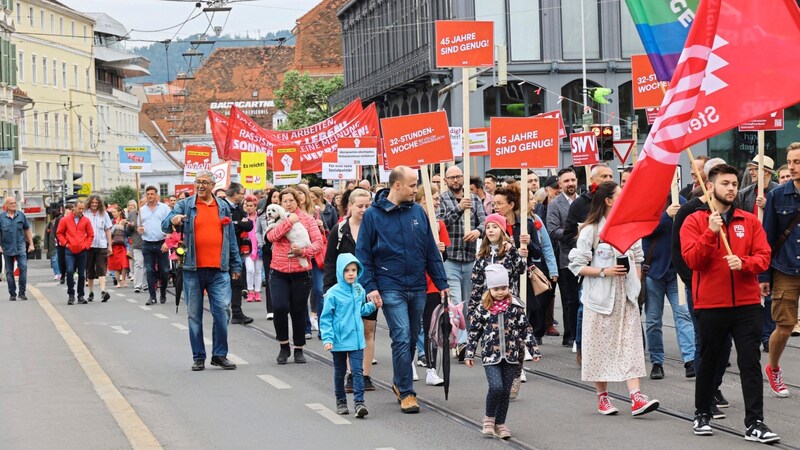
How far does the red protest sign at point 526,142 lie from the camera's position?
15.3 meters

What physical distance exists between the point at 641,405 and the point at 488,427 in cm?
131

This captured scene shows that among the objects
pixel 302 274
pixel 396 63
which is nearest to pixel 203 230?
pixel 302 274

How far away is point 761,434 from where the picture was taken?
8945mm

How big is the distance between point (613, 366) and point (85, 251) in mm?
15800

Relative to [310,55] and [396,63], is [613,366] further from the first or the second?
[310,55]

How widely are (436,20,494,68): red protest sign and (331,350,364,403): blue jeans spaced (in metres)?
6.26

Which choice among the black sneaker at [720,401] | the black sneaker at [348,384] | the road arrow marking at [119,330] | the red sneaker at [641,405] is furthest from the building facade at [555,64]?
the red sneaker at [641,405]

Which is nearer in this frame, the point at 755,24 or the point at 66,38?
the point at 755,24

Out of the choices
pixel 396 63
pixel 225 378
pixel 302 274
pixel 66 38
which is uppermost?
pixel 66 38

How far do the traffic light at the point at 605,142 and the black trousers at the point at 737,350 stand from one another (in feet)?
65.7

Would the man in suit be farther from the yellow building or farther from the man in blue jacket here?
the yellow building

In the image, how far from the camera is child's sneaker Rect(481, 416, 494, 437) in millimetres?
9547

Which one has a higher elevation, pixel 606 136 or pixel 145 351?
pixel 606 136

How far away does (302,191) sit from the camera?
51.6 ft
